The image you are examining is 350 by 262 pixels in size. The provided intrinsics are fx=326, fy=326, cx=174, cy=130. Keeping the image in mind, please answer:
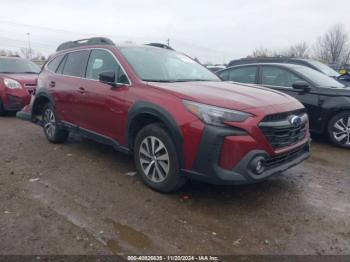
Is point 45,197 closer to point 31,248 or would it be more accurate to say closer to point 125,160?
point 31,248

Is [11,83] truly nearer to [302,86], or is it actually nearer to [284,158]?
[302,86]

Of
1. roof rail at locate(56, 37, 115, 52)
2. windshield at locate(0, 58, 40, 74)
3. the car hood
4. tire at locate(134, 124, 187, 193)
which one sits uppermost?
roof rail at locate(56, 37, 115, 52)

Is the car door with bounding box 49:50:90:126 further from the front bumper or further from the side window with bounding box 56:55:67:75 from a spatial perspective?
the front bumper

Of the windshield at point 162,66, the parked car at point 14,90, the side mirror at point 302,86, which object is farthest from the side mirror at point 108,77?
the parked car at point 14,90

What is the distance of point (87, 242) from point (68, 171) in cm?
195

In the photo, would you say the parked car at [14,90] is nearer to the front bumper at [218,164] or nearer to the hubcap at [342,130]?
the front bumper at [218,164]

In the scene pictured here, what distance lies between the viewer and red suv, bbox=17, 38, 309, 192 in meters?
3.20

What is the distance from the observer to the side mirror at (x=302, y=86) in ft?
19.8

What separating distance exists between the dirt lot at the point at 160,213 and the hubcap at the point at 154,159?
0.23 metres

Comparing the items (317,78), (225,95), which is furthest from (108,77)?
(317,78)

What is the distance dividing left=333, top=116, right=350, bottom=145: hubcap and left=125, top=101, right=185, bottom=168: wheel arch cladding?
3.78m

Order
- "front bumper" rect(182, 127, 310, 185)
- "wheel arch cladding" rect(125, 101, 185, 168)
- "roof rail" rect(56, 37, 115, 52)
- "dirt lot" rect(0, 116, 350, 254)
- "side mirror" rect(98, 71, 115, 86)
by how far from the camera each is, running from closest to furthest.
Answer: "dirt lot" rect(0, 116, 350, 254) < "front bumper" rect(182, 127, 310, 185) < "wheel arch cladding" rect(125, 101, 185, 168) < "side mirror" rect(98, 71, 115, 86) < "roof rail" rect(56, 37, 115, 52)

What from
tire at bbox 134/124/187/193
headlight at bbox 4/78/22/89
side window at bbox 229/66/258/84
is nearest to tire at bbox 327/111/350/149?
side window at bbox 229/66/258/84

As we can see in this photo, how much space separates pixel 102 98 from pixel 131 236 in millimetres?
2075
